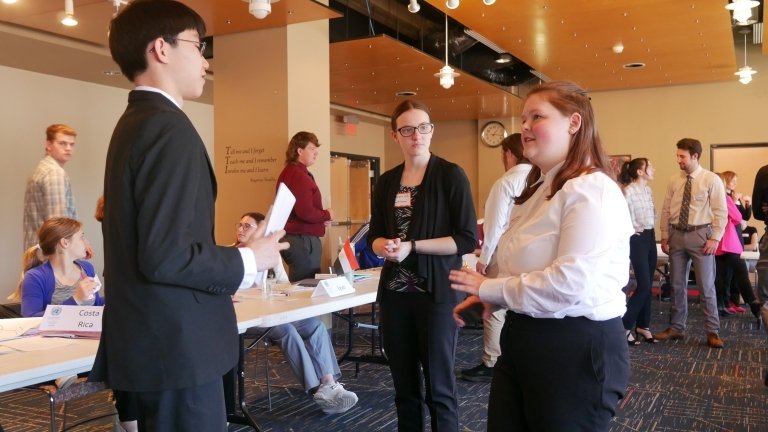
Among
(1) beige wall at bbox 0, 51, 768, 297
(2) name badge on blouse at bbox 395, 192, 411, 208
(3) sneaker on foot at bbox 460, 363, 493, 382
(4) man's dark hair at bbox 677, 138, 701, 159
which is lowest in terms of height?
(3) sneaker on foot at bbox 460, 363, 493, 382

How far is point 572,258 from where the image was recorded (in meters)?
1.62

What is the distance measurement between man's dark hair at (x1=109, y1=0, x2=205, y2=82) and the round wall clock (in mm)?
11494

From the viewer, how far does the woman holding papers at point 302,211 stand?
531 centimetres

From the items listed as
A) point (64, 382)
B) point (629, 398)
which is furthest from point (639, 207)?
point (64, 382)

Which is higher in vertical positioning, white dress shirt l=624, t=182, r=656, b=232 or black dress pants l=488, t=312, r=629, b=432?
white dress shirt l=624, t=182, r=656, b=232

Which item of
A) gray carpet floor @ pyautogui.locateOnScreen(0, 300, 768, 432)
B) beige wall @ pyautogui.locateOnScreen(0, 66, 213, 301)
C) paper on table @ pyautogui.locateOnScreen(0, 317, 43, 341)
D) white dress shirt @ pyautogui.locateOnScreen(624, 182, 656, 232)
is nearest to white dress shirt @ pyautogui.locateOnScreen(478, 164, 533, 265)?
gray carpet floor @ pyautogui.locateOnScreen(0, 300, 768, 432)

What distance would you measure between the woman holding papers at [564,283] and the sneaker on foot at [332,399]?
2.31 meters

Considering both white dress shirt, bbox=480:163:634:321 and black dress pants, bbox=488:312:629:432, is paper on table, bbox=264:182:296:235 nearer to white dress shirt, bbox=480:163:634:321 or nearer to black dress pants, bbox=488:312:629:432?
white dress shirt, bbox=480:163:634:321

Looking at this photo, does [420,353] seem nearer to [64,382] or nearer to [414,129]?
[414,129]

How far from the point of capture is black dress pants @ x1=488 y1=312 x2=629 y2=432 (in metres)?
1.66

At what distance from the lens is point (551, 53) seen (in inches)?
320

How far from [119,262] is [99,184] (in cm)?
792

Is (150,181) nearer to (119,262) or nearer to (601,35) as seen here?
(119,262)

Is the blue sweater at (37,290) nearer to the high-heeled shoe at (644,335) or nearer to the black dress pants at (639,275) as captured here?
the black dress pants at (639,275)
